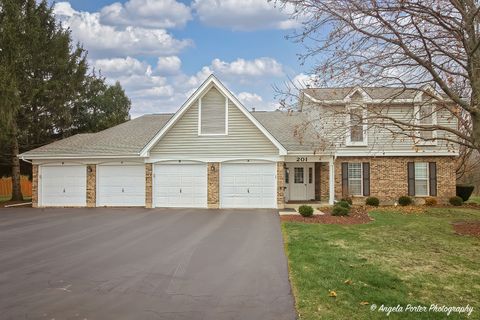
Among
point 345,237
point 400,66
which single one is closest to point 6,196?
point 345,237

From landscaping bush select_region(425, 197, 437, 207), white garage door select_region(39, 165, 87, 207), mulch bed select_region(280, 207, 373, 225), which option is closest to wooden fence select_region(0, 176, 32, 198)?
white garage door select_region(39, 165, 87, 207)

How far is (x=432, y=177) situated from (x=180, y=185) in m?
13.6

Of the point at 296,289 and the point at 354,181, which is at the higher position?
the point at 354,181

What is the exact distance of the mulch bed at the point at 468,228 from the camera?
1151 centimetres

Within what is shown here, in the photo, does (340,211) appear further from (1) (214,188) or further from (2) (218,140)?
(2) (218,140)

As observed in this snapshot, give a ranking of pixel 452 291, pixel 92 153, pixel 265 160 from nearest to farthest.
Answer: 1. pixel 452 291
2. pixel 265 160
3. pixel 92 153

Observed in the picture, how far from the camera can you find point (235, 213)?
53.2 feet

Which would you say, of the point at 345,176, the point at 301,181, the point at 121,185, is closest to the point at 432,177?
the point at 345,176

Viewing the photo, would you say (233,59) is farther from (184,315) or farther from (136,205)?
(184,315)

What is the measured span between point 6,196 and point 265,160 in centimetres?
2464

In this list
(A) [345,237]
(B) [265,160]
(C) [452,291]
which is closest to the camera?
(C) [452,291]

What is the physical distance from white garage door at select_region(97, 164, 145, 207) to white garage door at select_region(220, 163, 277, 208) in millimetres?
4339

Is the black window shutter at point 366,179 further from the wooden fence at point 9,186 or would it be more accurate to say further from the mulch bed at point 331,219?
the wooden fence at point 9,186

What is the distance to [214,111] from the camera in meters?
18.0
